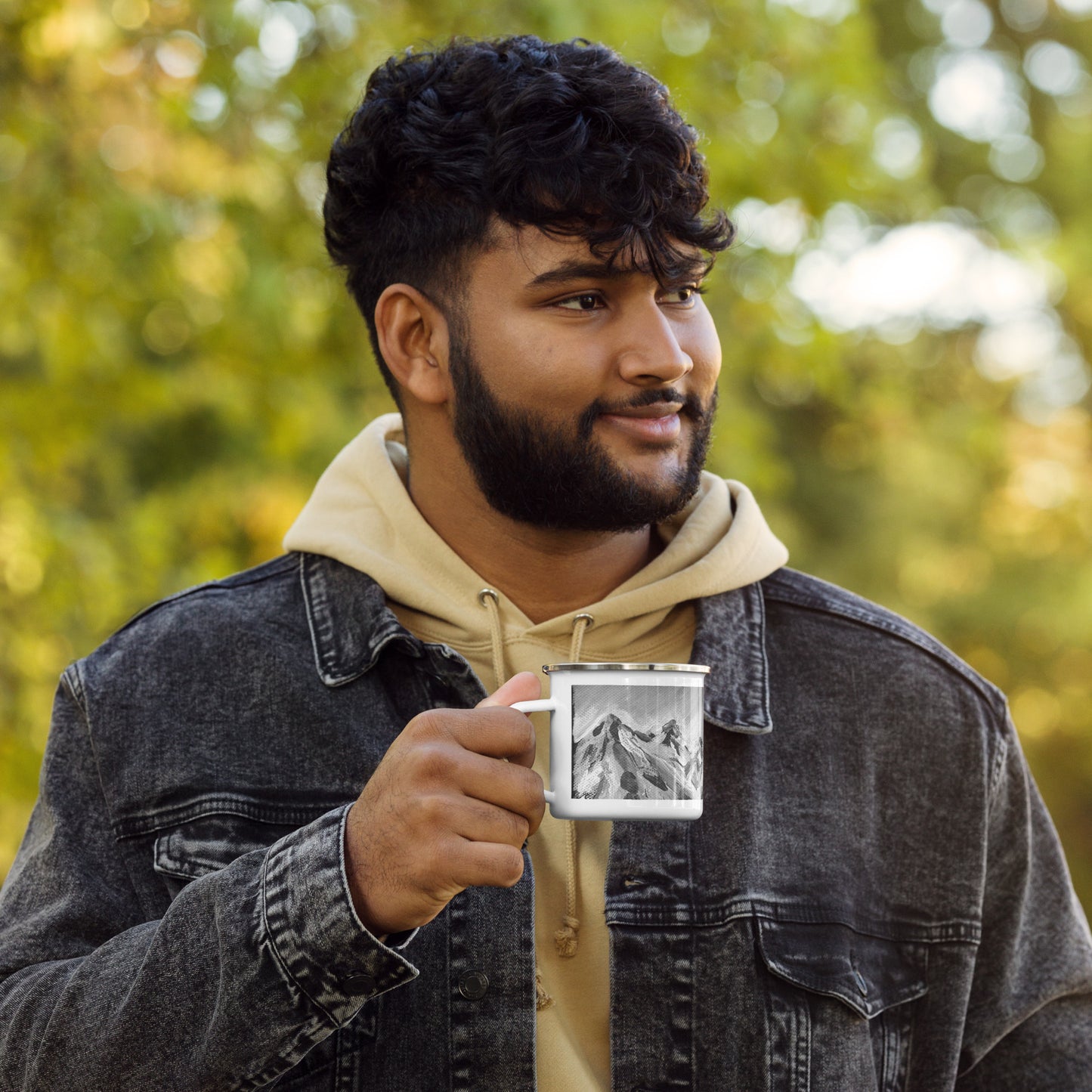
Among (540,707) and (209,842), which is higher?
(540,707)

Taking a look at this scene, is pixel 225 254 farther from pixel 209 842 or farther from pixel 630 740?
pixel 630 740

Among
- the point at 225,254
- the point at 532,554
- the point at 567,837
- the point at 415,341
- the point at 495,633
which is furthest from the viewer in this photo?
the point at 225,254

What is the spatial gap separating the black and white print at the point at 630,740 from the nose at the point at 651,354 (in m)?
0.66

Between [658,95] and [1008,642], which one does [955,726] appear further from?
[1008,642]

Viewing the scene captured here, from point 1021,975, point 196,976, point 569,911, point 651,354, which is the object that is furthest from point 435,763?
point 1021,975

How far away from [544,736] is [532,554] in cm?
32

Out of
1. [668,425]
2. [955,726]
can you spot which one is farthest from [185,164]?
[955,726]

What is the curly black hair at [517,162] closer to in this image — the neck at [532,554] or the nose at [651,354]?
the nose at [651,354]

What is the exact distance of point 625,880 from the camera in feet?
6.77

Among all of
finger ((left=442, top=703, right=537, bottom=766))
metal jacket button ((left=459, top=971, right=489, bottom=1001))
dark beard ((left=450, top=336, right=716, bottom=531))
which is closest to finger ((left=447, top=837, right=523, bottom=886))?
finger ((left=442, top=703, right=537, bottom=766))

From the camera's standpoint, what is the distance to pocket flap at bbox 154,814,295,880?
2.04 metres

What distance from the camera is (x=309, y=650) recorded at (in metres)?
2.22

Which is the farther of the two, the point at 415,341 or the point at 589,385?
the point at 415,341

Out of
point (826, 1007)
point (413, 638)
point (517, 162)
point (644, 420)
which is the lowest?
point (826, 1007)
